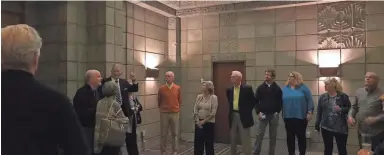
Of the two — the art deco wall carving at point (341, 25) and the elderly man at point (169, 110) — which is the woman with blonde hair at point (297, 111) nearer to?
the art deco wall carving at point (341, 25)

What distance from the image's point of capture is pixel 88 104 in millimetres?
3518

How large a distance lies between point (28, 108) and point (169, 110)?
4.16 metres

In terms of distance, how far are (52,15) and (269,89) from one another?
11.7ft

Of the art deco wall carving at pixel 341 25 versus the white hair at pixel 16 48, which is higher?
the art deco wall carving at pixel 341 25

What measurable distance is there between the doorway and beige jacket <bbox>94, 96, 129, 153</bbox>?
389 cm

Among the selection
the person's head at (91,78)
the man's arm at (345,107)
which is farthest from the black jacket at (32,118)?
the man's arm at (345,107)

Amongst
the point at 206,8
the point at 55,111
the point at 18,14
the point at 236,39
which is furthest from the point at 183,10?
the point at 55,111

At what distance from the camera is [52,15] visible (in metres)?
4.82

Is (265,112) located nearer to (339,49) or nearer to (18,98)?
(339,49)

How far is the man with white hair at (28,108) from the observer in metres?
1.14

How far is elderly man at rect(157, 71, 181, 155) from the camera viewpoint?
527 centimetres

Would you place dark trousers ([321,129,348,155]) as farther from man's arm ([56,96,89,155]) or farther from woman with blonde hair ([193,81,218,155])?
man's arm ([56,96,89,155])

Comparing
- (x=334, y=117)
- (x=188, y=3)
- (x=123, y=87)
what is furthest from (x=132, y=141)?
(x=188, y=3)

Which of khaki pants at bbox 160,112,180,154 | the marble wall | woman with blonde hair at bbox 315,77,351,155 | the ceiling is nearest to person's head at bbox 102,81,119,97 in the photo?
khaki pants at bbox 160,112,180,154
